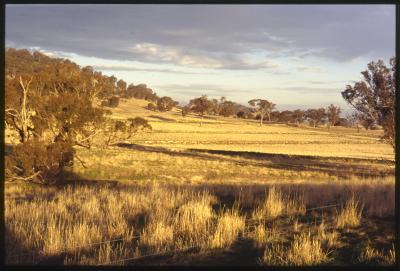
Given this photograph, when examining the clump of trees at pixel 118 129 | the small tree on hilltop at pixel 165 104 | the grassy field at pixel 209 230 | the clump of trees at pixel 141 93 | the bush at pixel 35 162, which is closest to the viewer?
the grassy field at pixel 209 230

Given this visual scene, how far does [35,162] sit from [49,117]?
2.45m

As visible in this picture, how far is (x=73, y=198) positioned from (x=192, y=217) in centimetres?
513

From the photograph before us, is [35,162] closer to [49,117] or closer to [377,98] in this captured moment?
[49,117]

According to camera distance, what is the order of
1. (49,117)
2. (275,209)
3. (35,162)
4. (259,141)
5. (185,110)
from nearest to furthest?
(275,209) → (35,162) → (49,117) → (259,141) → (185,110)

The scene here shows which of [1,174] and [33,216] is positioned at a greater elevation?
[1,174]

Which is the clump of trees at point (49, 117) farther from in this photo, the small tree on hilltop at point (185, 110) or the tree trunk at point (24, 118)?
the small tree on hilltop at point (185, 110)

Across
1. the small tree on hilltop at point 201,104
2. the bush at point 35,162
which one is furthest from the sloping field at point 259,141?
the bush at point 35,162

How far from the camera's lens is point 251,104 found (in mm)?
117438

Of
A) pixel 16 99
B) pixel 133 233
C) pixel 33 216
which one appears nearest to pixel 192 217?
pixel 133 233

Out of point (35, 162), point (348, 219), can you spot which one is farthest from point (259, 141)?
point (348, 219)

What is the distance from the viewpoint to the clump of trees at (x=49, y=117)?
18781mm

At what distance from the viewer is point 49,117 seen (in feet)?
67.0

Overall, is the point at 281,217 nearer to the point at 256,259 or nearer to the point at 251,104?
the point at 256,259

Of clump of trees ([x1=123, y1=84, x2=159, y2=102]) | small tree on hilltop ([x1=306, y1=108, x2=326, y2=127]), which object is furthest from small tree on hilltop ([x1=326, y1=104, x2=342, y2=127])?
clump of trees ([x1=123, y1=84, x2=159, y2=102])
